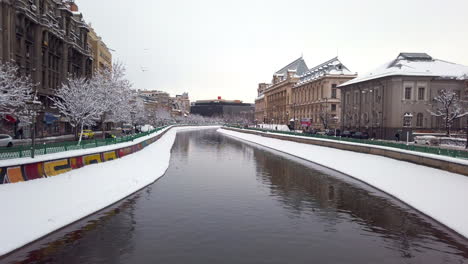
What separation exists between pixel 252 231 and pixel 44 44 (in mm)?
48379

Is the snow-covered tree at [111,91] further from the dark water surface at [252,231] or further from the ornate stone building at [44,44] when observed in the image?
the dark water surface at [252,231]

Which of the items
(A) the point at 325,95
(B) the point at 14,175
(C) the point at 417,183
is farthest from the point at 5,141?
(A) the point at 325,95

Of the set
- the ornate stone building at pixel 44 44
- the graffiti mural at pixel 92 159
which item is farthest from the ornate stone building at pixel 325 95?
the graffiti mural at pixel 92 159

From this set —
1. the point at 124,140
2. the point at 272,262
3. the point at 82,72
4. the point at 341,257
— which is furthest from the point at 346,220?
the point at 82,72

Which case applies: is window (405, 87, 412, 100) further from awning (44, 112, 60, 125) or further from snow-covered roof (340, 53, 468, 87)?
awning (44, 112, 60, 125)

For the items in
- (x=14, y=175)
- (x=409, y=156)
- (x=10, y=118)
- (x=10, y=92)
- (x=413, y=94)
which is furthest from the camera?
(x=413, y=94)

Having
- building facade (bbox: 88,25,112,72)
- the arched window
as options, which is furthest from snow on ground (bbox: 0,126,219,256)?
building facade (bbox: 88,25,112,72)

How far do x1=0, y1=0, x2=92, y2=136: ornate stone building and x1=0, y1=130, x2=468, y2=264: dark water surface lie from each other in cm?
3214

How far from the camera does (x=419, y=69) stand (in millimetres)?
56000

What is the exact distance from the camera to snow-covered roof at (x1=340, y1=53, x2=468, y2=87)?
5466 cm

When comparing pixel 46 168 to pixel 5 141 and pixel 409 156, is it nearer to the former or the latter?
pixel 5 141

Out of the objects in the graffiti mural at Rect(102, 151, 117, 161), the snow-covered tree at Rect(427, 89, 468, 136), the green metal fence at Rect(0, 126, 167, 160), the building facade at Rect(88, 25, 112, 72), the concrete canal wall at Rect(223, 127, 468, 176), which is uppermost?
the building facade at Rect(88, 25, 112, 72)

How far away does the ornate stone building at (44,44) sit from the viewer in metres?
39.2

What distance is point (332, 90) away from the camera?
3607 inches
